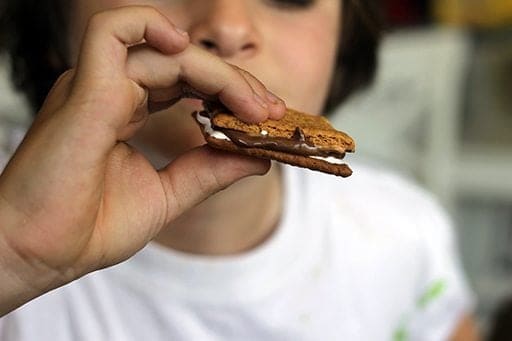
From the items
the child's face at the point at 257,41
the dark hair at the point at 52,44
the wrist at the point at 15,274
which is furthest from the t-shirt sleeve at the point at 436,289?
the wrist at the point at 15,274

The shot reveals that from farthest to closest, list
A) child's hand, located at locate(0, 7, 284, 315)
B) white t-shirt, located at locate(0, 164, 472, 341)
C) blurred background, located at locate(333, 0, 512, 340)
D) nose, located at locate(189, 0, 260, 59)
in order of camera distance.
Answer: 1. blurred background, located at locate(333, 0, 512, 340)
2. white t-shirt, located at locate(0, 164, 472, 341)
3. nose, located at locate(189, 0, 260, 59)
4. child's hand, located at locate(0, 7, 284, 315)

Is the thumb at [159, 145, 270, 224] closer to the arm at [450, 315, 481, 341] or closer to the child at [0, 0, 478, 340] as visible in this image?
the child at [0, 0, 478, 340]

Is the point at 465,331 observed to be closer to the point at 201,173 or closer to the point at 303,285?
the point at 303,285

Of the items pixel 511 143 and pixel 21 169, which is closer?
pixel 21 169

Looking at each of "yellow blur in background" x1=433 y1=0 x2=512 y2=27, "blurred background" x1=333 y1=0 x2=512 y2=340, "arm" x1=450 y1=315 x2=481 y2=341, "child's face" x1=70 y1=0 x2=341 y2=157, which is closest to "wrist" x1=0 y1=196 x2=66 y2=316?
"child's face" x1=70 y1=0 x2=341 y2=157

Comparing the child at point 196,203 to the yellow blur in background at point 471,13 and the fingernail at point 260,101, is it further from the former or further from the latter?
the yellow blur in background at point 471,13

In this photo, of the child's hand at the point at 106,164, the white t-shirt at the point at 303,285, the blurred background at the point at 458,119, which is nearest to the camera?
the child's hand at the point at 106,164

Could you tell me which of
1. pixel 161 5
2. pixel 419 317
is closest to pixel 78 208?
pixel 161 5

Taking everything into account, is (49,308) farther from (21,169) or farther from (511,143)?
(511,143)
